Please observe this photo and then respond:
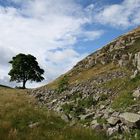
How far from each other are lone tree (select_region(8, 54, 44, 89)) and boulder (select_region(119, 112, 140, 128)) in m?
88.1

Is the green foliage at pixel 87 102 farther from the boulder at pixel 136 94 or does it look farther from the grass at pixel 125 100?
the boulder at pixel 136 94

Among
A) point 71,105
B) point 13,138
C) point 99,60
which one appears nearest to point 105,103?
point 71,105

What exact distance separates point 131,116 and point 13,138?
615cm

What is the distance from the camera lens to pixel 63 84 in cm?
4553

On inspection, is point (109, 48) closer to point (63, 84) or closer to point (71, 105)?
point (63, 84)

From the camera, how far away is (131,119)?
17.3 m

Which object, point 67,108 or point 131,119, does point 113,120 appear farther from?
point 67,108

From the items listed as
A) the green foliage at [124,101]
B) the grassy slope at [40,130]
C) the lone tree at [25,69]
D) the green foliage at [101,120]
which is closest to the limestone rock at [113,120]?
the green foliage at [101,120]

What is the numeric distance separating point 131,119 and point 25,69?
8963 centimetres

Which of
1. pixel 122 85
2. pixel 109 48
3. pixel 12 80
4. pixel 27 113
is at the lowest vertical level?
pixel 27 113

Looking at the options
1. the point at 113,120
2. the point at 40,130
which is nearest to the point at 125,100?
the point at 113,120

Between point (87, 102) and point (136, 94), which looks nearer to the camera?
point (136, 94)

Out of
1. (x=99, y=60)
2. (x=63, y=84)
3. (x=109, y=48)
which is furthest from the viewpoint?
(x=109, y=48)

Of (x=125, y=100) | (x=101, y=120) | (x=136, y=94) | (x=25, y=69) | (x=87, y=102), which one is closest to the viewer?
(x=101, y=120)
